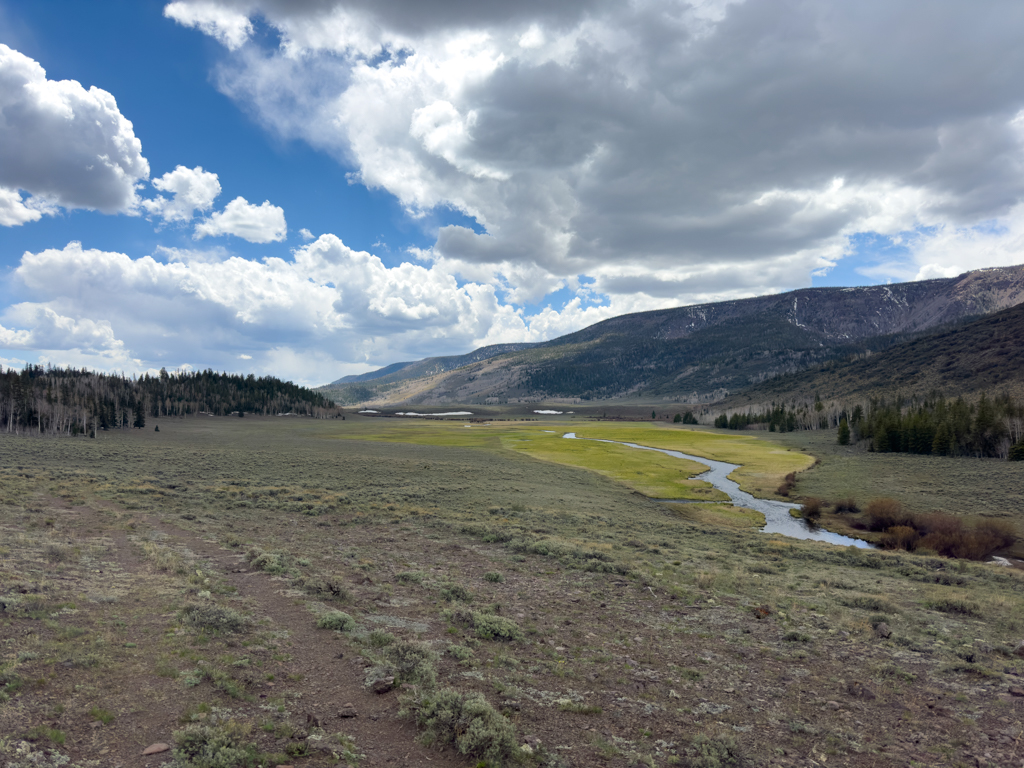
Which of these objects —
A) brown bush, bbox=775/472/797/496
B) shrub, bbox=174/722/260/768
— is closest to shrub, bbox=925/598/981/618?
shrub, bbox=174/722/260/768

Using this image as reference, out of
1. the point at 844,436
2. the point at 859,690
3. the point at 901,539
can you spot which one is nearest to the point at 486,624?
the point at 859,690

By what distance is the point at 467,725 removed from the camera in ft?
27.2

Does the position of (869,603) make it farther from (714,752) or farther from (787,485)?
(787,485)

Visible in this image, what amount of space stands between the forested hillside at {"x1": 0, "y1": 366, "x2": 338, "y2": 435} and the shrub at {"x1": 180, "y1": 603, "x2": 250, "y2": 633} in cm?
9973

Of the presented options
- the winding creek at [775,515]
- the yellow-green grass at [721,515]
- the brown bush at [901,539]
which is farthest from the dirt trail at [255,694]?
the brown bush at [901,539]

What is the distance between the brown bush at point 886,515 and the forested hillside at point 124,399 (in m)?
115

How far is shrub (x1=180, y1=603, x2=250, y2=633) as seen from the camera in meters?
11.7

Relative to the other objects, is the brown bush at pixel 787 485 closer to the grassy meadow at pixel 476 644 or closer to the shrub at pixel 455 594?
the grassy meadow at pixel 476 644

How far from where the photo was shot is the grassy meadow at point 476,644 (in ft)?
26.4

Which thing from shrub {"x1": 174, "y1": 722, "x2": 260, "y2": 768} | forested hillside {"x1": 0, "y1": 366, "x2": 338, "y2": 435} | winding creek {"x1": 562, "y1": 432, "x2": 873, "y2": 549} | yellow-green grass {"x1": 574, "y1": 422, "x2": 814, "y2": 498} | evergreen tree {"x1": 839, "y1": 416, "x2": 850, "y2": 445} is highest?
forested hillside {"x1": 0, "y1": 366, "x2": 338, "y2": 435}

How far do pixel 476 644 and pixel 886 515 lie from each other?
38221 mm

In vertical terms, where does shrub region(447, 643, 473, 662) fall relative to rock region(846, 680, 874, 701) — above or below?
above

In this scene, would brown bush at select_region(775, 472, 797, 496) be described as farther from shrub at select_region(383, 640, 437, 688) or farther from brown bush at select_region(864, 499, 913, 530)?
shrub at select_region(383, 640, 437, 688)

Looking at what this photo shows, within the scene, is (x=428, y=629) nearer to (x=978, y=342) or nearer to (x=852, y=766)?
(x=852, y=766)
